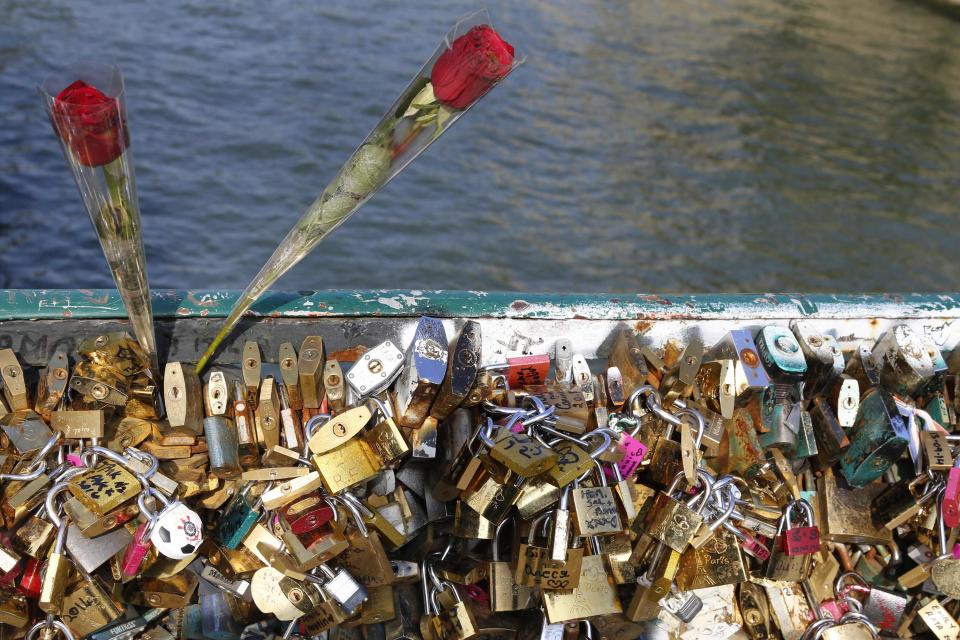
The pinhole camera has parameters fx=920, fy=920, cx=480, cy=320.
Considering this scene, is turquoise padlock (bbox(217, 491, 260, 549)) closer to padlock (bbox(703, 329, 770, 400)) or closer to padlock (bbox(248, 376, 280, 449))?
padlock (bbox(248, 376, 280, 449))

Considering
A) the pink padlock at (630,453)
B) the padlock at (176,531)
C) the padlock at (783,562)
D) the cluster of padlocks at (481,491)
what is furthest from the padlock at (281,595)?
the padlock at (783,562)

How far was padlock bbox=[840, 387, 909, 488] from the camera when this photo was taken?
1.87m

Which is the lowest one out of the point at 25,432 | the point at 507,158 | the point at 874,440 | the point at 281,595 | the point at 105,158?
the point at 507,158

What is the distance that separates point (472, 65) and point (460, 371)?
0.55 metres

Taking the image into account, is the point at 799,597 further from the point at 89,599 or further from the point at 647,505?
the point at 89,599

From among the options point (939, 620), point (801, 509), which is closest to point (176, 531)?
point (801, 509)

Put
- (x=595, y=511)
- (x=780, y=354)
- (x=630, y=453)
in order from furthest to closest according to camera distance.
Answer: (x=780, y=354), (x=630, y=453), (x=595, y=511)

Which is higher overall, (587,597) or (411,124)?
(411,124)

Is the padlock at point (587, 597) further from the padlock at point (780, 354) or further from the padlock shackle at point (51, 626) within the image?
the padlock shackle at point (51, 626)

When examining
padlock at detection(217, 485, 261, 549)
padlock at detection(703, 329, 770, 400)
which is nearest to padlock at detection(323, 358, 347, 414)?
padlock at detection(217, 485, 261, 549)

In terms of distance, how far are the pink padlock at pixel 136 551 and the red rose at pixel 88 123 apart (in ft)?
1.95

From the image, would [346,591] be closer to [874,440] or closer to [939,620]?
[874,440]

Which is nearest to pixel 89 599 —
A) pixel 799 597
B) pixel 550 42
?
pixel 799 597

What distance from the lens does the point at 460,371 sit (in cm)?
166
